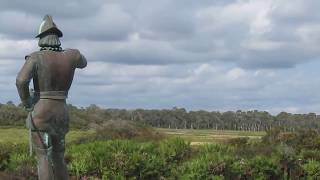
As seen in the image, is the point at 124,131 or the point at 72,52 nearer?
the point at 72,52

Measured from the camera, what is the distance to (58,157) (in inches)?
377

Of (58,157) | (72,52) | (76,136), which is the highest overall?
(72,52)

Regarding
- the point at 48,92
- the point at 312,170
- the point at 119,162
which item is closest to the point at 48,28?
the point at 48,92

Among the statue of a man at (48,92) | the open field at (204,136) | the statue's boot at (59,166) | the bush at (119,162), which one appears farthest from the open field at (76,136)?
the statue of a man at (48,92)

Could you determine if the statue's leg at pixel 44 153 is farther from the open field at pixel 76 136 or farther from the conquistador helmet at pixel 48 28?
the open field at pixel 76 136

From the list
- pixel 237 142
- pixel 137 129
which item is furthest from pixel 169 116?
pixel 237 142

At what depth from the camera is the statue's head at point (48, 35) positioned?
9445 mm

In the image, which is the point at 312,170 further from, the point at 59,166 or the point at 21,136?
the point at 21,136

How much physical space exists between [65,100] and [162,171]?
7423 millimetres

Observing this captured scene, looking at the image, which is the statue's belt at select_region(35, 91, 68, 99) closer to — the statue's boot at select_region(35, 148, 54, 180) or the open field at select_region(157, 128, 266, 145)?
the statue's boot at select_region(35, 148, 54, 180)

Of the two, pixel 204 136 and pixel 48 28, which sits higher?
pixel 48 28

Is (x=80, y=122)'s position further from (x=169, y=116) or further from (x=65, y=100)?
(x=65, y=100)

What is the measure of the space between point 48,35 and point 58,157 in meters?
1.69

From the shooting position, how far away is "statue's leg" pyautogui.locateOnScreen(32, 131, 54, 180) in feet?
30.8
